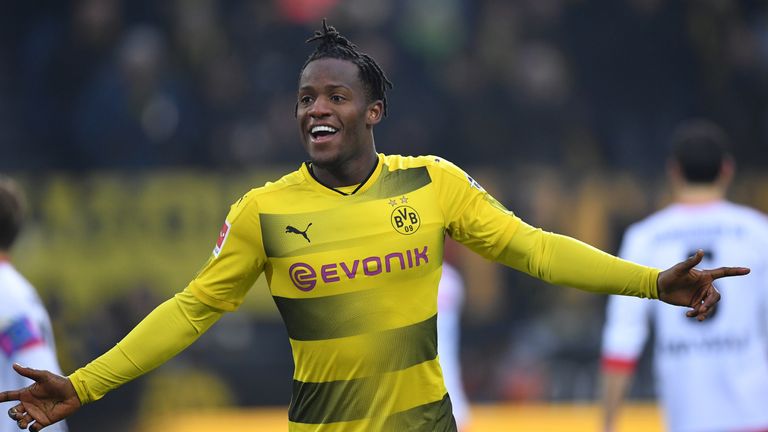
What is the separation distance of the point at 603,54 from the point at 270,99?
10.6 ft

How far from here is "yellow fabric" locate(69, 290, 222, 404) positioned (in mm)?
4391

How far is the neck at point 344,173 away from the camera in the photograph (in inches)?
180

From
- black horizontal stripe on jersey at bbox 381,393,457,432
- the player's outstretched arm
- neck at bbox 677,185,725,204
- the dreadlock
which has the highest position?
the dreadlock

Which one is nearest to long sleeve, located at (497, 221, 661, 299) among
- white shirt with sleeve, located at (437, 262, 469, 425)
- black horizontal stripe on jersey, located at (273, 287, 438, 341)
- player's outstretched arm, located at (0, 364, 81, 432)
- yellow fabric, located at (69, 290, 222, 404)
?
black horizontal stripe on jersey, located at (273, 287, 438, 341)

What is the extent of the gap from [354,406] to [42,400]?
3.35ft

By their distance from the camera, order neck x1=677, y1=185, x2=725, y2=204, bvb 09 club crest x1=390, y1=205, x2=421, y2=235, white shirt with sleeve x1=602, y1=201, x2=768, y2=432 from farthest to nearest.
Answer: neck x1=677, y1=185, x2=725, y2=204
white shirt with sleeve x1=602, y1=201, x2=768, y2=432
bvb 09 club crest x1=390, y1=205, x2=421, y2=235

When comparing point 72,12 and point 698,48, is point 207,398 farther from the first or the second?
point 698,48

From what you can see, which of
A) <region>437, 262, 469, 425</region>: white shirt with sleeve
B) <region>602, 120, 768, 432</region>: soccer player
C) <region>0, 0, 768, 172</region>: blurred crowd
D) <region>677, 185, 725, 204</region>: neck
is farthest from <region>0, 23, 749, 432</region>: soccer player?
<region>0, 0, 768, 172</region>: blurred crowd

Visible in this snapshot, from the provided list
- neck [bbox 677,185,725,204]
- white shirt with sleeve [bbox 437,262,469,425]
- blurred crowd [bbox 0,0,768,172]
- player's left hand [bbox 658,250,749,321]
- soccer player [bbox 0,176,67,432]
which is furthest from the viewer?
blurred crowd [bbox 0,0,768,172]

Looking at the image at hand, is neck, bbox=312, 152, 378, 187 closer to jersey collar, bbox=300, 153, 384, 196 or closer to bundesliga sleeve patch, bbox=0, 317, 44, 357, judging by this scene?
jersey collar, bbox=300, 153, 384, 196

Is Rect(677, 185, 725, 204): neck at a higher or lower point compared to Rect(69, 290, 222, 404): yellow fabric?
higher

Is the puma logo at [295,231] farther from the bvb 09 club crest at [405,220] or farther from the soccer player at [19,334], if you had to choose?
the soccer player at [19,334]

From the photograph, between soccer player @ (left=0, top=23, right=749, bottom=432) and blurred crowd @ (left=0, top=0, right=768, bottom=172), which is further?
blurred crowd @ (left=0, top=0, right=768, bottom=172)

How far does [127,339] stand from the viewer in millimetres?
4473
